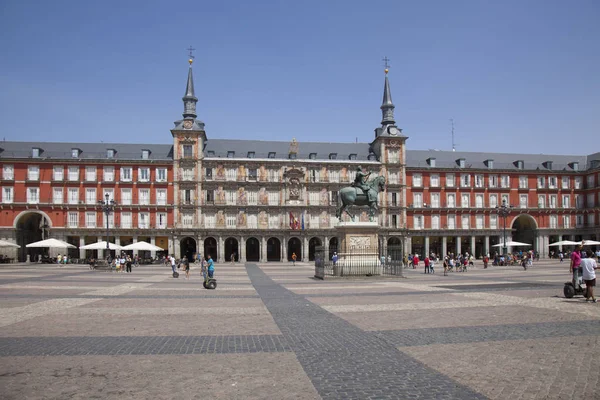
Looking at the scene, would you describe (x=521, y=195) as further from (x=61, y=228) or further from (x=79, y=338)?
(x=79, y=338)

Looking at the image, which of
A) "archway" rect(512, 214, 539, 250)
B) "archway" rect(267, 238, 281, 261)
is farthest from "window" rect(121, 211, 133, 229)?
"archway" rect(512, 214, 539, 250)

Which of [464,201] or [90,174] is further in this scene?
[464,201]

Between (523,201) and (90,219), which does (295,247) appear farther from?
Result: (523,201)

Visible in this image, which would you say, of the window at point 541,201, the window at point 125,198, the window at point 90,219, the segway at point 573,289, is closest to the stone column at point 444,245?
the window at point 541,201

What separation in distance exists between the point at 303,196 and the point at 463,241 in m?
23.7

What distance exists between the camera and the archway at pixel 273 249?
221ft

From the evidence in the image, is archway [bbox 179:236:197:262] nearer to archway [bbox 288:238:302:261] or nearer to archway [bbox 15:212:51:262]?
archway [bbox 288:238:302:261]

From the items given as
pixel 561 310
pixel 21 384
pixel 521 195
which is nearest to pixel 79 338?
pixel 21 384

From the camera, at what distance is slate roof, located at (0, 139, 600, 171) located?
63812 mm

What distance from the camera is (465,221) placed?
6850 cm

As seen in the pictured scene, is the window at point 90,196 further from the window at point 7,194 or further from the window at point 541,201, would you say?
the window at point 541,201

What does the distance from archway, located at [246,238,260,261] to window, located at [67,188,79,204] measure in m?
22.3

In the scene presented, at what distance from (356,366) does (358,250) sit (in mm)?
19855

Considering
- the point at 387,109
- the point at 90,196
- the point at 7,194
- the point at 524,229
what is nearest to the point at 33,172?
the point at 7,194
